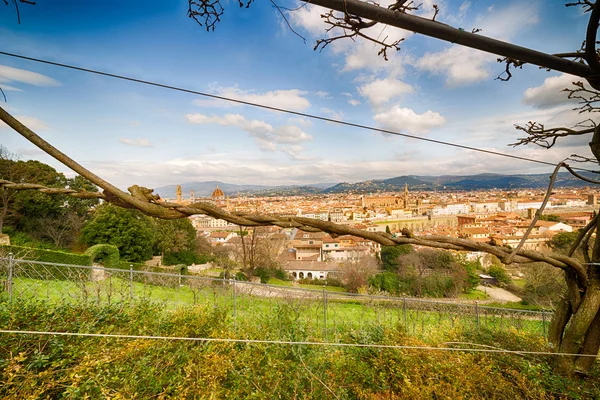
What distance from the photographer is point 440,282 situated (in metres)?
18.4

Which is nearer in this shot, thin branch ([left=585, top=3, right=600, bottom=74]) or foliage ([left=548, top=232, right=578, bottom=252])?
thin branch ([left=585, top=3, right=600, bottom=74])

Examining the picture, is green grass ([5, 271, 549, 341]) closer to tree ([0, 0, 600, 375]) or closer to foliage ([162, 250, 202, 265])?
tree ([0, 0, 600, 375])

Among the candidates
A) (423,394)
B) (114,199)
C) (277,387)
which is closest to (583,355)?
(423,394)

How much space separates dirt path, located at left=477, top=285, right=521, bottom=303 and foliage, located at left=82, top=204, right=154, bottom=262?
2314cm

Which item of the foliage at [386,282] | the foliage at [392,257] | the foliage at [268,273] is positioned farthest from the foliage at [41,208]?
the foliage at [392,257]

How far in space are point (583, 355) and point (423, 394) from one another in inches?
40.3

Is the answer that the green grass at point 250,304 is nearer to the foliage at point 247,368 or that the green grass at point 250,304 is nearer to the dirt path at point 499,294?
the foliage at point 247,368

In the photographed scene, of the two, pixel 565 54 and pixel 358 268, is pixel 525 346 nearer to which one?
pixel 565 54

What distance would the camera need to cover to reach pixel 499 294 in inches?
765

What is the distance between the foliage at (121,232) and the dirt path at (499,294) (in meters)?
23.1

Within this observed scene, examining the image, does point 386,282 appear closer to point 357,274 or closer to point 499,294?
point 357,274

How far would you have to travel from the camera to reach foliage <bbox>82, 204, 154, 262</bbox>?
14930 mm

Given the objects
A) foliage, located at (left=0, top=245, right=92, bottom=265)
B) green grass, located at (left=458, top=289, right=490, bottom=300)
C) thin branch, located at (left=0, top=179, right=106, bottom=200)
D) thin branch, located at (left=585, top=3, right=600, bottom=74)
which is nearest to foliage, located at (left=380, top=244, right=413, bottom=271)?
green grass, located at (left=458, top=289, right=490, bottom=300)

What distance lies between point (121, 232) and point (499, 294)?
2558 centimetres
